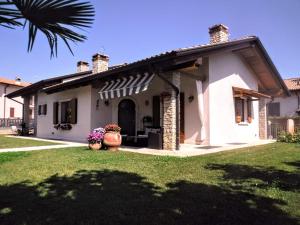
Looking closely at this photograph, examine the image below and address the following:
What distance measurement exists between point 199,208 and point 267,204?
117 centimetres

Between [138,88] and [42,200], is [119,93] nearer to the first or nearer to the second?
[138,88]

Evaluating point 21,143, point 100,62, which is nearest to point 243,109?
point 100,62

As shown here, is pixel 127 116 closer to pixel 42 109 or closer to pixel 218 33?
pixel 218 33

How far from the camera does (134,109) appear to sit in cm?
1677

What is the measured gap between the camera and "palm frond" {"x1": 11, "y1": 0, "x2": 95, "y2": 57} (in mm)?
2873

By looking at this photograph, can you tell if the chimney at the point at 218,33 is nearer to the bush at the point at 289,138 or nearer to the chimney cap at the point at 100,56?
the bush at the point at 289,138

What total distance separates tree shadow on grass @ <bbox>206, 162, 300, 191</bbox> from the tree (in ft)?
14.4

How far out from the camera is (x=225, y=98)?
611 inches

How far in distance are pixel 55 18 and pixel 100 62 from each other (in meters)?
15.5

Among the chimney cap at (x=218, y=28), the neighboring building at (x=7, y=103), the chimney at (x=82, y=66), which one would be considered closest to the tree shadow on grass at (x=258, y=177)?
the chimney cap at (x=218, y=28)

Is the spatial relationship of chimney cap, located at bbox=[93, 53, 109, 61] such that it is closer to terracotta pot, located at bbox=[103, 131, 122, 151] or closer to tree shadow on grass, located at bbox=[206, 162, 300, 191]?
terracotta pot, located at bbox=[103, 131, 122, 151]

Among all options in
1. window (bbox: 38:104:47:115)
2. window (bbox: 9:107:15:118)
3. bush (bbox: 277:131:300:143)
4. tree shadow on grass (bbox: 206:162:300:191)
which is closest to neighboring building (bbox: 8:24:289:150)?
window (bbox: 38:104:47:115)

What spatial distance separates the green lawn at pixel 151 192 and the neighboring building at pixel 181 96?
14.9ft

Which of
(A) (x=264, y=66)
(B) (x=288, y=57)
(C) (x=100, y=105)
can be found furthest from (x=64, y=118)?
(B) (x=288, y=57)
